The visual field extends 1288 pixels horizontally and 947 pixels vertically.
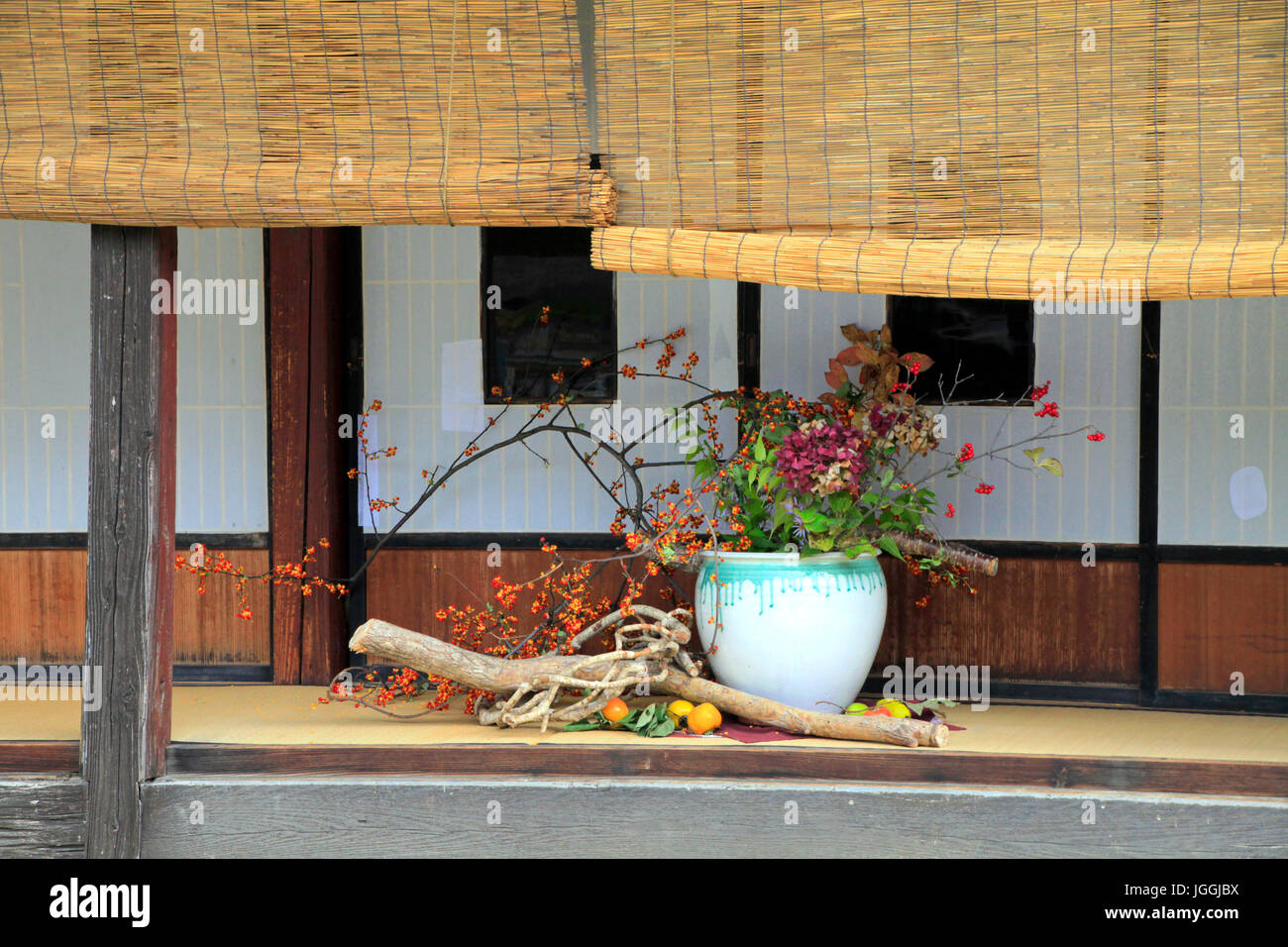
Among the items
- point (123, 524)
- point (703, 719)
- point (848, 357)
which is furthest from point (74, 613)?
point (848, 357)

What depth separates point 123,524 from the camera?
3781mm

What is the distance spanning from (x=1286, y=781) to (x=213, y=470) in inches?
163

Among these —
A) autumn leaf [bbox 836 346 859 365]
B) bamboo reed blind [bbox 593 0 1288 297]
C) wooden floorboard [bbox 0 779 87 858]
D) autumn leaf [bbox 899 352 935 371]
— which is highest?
bamboo reed blind [bbox 593 0 1288 297]

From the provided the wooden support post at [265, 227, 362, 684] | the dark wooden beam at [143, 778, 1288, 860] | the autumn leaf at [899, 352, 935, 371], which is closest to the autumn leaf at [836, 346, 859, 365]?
the autumn leaf at [899, 352, 935, 371]

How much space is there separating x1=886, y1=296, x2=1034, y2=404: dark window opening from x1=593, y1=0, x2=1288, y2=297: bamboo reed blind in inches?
51.4

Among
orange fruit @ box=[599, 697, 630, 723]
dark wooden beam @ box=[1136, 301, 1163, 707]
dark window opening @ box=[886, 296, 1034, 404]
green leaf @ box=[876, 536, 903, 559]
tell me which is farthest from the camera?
dark window opening @ box=[886, 296, 1034, 404]

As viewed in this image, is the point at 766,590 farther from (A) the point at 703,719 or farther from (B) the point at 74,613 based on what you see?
(B) the point at 74,613

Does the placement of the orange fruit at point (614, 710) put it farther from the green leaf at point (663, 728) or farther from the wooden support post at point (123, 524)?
the wooden support post at point (123, 524)

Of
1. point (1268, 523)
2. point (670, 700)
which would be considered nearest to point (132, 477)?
point (670, 700)

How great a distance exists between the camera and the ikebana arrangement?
4.09 meters

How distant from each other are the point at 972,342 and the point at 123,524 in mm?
3133

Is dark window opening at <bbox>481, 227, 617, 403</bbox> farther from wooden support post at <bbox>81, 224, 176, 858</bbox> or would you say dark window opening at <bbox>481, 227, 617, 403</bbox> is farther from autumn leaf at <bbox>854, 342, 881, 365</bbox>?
wooden support post at <bbox>81, 224, 176, 858</bbox>

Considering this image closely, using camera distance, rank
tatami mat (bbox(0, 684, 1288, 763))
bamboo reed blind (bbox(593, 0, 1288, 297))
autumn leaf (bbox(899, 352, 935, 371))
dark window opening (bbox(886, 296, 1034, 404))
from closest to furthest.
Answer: bamboo reed blind (bbox(593, 0, 1288, 297)) → tatami mat (bbox(0, 684, 1288, 763)) → autumn leaf (bbox(899, 352, 935, 371)) → dark window opening (bbox(886, 296, 1034, 404))

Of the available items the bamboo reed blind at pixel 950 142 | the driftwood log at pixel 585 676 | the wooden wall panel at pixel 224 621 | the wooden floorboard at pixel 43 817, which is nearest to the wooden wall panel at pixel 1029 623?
the driftwood log at pixel 585 676
